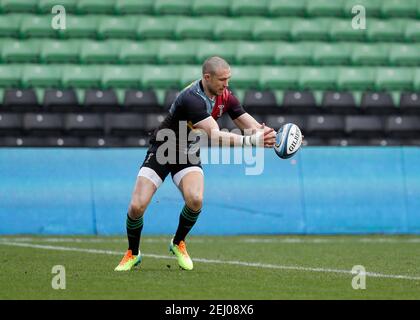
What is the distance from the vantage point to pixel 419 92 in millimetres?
19969

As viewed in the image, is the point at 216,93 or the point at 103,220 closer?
the point at 216,93

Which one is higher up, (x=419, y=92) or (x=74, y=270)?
(x=419, y=92)

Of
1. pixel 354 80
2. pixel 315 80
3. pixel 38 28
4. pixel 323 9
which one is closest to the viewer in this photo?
pixel 315 80

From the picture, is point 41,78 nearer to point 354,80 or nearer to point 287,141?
point 354,80

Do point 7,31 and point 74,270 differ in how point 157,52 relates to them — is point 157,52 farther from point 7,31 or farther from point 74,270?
point 74,270

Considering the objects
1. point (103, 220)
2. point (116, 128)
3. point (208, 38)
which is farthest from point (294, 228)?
point (208, 38)

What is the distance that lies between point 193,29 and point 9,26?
387cm

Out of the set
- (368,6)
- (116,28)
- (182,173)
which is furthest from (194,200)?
(368,6)

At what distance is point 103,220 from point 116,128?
3031 mm

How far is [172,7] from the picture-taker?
72.7 feet

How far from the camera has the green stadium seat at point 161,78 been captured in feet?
65.3

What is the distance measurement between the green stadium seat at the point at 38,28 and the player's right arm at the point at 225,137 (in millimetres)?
11936

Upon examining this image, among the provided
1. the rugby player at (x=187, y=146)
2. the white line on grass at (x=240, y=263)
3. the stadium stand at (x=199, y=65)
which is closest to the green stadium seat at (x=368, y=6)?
the stadium stand at (x=199, y=65)

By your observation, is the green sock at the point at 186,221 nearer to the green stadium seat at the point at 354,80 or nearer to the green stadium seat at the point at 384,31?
the green stadium seat at the point at 354,80
